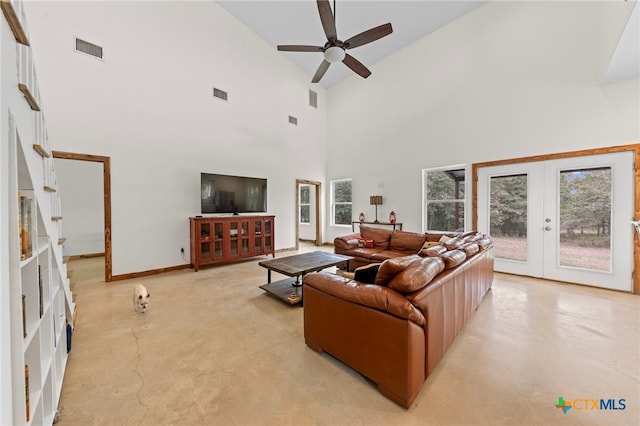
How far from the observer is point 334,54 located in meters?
3.30

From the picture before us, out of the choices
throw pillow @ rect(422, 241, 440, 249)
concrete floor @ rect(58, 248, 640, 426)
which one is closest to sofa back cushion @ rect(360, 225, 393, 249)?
throw pillow @ rect(422, 241, 440, 249)

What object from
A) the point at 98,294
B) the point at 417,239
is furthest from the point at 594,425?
the point at 98,294

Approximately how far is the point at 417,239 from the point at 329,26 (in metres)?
3.42

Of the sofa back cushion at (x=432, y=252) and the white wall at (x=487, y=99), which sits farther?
the white wall at (x=487, y=99)

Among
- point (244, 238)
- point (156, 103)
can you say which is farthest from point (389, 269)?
→ point (156, 103)

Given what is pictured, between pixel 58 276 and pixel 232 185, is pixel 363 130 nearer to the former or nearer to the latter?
pixel 232 185

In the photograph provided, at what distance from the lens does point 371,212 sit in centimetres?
656

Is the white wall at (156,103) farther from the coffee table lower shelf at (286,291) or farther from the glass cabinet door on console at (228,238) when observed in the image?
the coffee table lower shelf at (286,291)

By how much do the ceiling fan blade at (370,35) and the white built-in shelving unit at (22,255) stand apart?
302 centimetres

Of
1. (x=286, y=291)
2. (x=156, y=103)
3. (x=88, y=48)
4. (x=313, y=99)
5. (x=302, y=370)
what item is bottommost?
(x=302, y=370)

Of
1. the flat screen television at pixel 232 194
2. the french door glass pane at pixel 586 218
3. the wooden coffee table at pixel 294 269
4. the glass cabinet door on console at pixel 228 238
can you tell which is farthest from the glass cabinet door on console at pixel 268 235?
the french door glass pane at pixel 586 218

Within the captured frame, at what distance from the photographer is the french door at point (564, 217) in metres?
3.45

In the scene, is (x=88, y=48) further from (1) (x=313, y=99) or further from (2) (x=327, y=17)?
(1) (x=313, y=99)

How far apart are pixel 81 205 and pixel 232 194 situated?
3675 mm
